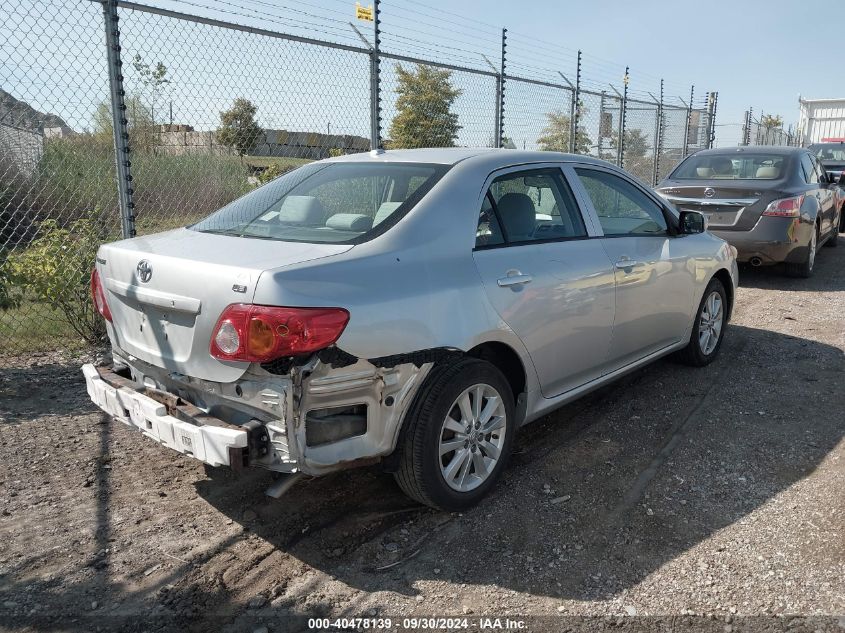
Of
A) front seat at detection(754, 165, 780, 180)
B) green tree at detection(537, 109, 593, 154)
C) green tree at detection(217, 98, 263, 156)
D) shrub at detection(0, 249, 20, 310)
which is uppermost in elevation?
green tree at detection(537, 109, 593, 154)

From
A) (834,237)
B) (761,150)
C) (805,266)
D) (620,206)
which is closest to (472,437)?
(620,206)

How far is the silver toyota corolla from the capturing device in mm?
2711

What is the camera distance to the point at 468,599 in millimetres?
2787

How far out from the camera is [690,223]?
4.96 m

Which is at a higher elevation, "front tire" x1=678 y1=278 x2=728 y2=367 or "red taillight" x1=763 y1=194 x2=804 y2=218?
"red taillight" x1=763 y1=194 x2=804 y2=218

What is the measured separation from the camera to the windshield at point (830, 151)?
17.9 meters

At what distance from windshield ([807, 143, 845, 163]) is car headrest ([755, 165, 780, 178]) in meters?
10.7

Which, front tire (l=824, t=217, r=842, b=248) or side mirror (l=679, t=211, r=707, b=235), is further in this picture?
front tire (l=824, t=217, r=842, b=248)

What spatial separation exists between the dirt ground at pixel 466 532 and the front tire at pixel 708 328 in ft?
2.57

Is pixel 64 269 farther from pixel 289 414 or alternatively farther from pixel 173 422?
pixel 289 414

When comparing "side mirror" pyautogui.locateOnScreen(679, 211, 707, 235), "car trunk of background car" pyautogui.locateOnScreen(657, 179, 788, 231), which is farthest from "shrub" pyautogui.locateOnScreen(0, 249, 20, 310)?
"car trunk of background car" pyautogui.locateOnScreen(657, 179, 788, 231)

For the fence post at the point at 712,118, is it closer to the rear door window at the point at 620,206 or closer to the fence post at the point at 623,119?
the fence post at the point at 623,119

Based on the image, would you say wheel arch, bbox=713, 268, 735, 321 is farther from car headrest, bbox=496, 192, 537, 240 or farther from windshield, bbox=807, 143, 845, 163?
A: windshield, bbox=807, 143, 845, 163

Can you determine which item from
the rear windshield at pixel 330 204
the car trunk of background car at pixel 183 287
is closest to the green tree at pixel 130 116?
the rear windshield at pixel 330 204
